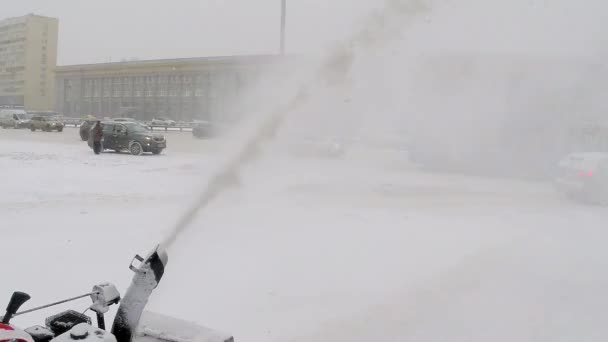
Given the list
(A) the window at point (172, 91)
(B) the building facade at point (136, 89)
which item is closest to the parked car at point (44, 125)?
(B) the building facade at point (136, 89)

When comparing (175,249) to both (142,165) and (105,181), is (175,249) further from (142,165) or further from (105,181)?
(142,165)

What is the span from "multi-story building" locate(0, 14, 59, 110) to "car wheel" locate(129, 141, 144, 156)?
8337cm

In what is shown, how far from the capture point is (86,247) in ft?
20.5

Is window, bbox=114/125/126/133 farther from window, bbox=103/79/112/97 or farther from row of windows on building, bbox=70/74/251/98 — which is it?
window, bbox=103/79/112/97

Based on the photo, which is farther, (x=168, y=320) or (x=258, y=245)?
(x=258, y=245)

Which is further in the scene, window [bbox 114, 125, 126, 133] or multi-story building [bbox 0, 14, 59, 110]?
multi-story building [bbox 0, 14, 59, 110]

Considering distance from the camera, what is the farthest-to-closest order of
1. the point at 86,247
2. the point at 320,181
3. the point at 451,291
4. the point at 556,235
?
the point at 320,181 → the point at 556,235 → the point at 86,247 → the point at 451,291

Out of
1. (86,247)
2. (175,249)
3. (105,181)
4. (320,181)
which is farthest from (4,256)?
(320,181)

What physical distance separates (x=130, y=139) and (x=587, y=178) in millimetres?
16458

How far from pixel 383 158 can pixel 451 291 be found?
16.4 meters

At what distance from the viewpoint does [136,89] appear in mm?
73562

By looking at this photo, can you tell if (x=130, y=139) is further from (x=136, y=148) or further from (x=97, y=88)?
(x=97, y=88)

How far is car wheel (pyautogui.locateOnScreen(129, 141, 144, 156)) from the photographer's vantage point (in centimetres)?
2061

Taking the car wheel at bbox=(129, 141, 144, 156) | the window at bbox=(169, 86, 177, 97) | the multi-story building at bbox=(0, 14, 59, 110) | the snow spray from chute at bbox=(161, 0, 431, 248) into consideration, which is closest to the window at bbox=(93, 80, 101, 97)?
the multi-story building at bbox=(0, 14, 59, 110)
